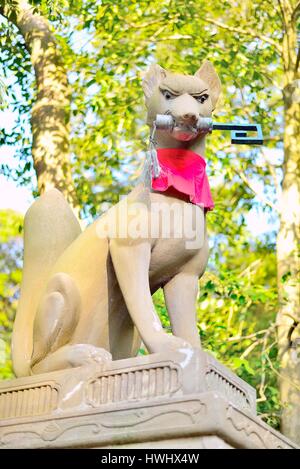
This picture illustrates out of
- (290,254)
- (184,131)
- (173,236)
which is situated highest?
(290,254)

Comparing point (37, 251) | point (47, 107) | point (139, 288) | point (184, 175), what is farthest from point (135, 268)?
point (47, 107)

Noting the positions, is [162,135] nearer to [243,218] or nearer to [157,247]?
[157,247]

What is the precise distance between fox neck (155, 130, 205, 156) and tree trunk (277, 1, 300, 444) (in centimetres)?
393

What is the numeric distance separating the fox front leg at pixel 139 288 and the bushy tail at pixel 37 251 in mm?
653

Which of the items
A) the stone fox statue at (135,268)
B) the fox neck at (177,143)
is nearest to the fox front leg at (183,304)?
the stone fox statue at (135,268)

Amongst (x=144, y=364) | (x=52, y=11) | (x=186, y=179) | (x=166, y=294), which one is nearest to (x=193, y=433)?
(x=144, y=364)

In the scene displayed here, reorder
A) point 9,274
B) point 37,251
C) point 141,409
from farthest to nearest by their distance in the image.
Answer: point 9,274, point 37,251, point 141,409

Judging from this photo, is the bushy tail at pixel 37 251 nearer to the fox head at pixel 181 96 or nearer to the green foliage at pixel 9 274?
the fox head at pixel 181 96

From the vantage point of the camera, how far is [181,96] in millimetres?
4180

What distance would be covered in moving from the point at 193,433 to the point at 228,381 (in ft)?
1.65

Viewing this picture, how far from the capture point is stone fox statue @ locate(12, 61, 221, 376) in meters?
4.01

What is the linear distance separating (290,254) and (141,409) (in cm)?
560

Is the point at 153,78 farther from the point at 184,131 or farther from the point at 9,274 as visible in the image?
the point at 9,274

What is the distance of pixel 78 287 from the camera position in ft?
13.6
